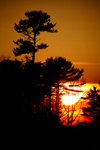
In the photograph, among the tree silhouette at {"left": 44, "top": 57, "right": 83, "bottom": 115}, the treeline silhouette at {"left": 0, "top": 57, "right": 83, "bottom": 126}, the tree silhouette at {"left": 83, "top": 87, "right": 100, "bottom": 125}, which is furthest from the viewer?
the tree silhouette at {"left": 83, "top": 87, "right": 100, "bottom": 125}

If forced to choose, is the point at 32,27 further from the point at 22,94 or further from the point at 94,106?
the point at 94,106

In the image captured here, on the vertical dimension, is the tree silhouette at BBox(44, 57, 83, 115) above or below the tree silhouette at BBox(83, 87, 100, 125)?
above

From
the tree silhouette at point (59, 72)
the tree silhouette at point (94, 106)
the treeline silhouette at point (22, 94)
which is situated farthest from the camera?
the tree silhouette at point (94, 106)

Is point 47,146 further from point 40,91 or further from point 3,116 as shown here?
point 40,91

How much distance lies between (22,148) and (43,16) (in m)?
15.3

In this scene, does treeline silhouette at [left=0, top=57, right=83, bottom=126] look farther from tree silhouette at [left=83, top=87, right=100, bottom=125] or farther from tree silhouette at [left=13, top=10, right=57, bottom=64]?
tree silhouette at [left=83, top=87, right=100, bottom=125]

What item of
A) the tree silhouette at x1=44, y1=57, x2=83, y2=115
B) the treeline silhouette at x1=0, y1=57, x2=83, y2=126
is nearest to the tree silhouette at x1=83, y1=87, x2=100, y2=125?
the tree silhouette at x1=44, y1=57, x2=83, y2=115

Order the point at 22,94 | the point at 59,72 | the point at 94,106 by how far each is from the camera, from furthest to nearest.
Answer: the point at 94,106 < the point at 59,72 < the point at 22,94

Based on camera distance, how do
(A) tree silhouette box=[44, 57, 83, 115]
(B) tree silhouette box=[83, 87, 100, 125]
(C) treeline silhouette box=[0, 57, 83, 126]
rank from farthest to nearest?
(B) tree silhouette box=[83, 87, 100, 125], (A) tree silhouette box=[44, 57, 83, 115], (C) treeline silhouette box=[0, 57, 83, 126]

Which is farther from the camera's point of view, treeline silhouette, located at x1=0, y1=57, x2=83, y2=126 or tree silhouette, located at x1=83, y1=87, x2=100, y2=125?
tree silhouette, located at x1=83, y1=87, x2=100, y2=125

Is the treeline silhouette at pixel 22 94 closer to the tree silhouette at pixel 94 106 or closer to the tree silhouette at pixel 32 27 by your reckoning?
the tree silhouette at pixel 32 27

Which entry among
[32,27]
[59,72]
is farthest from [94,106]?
[32,27]

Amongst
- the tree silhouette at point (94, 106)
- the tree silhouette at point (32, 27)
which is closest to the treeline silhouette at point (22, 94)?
the tree silhouette at point (32, 27)

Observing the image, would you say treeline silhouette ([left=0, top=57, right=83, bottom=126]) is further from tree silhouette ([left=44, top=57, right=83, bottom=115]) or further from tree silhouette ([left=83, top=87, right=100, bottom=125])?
tree silhouette ([left=83, top=87, right=100, bottom=125])
